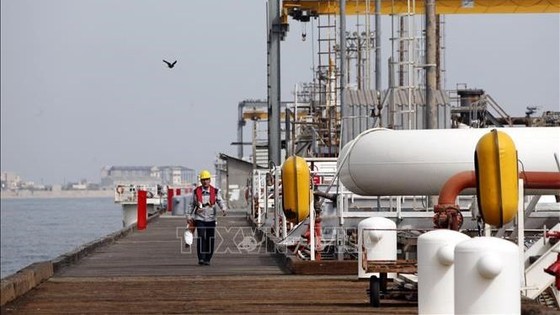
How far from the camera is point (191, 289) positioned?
19359 mm

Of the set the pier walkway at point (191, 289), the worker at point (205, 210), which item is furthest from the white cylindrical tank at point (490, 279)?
the worker at point (205, 210)

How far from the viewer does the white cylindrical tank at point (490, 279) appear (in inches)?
457

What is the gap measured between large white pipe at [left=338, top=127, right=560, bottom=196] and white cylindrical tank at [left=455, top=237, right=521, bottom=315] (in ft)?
39.9

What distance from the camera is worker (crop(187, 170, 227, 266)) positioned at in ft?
80.8

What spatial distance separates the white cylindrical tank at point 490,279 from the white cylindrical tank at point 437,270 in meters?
1.51

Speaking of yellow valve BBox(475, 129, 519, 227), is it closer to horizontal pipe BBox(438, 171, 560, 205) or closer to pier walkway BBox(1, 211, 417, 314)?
pier walkway BBox(1, 211, 417, 314)

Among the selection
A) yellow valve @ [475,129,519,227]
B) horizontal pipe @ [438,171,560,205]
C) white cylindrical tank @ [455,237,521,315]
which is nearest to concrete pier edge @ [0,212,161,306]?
horizontal pipe @ [438,171,560,205]

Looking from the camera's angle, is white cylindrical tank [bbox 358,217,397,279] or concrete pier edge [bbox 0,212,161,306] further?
white cylindrical tank [bbox 358,217,397,279]

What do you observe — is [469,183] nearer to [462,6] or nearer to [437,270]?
[437,270]

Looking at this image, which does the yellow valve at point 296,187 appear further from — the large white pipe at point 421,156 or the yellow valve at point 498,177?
the yellow valve at point 498,177

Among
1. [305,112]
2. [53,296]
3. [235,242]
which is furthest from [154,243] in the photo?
[305,112]

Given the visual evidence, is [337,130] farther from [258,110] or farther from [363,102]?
[258,110]

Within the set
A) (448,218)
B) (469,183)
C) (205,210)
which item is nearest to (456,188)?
(469,183)

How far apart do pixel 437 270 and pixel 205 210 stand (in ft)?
37.9
